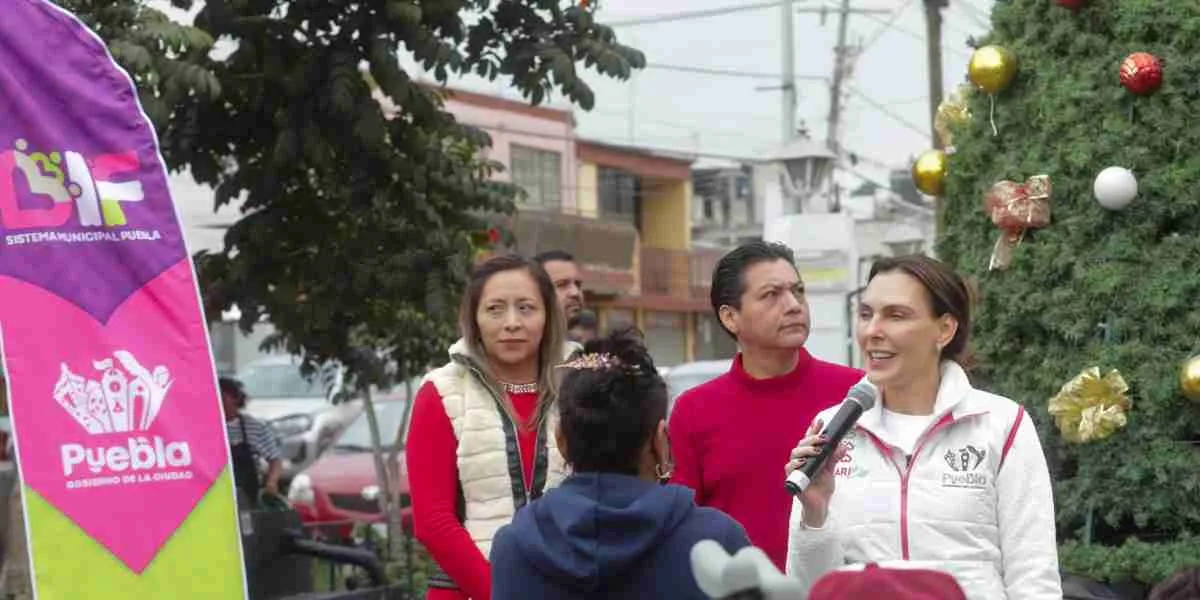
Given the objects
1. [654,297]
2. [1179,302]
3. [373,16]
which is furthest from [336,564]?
[654,297]

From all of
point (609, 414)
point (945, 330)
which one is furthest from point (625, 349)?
point (945, 330)

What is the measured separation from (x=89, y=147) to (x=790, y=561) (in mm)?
3269

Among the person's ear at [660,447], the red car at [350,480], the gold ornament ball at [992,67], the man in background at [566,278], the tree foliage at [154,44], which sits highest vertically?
the tree foliage at [154,44]

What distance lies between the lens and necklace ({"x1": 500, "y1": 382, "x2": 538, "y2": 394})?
18.6 feet

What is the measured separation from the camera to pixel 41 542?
646cm

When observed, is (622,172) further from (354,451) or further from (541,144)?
(354,451)

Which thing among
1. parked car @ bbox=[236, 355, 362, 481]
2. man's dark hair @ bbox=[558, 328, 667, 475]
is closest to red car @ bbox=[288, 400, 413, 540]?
parked car @ bbox=[236, 355, 362, 481]

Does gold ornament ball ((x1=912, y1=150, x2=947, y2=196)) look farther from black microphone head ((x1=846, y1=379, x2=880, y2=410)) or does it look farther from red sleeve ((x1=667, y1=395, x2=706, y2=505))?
black microphone head ((x1=846, y1=379, x2=880, y2=410))

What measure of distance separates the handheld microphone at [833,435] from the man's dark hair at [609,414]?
1.25 feet

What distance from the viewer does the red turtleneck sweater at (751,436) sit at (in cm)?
521

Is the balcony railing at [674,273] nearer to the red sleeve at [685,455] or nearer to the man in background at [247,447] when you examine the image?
the man in background at [247,447]

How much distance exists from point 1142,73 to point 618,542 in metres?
3.95

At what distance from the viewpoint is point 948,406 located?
14.7 feet

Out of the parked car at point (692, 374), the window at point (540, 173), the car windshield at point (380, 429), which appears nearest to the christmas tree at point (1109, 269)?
the car windshield at point (380, 429)
